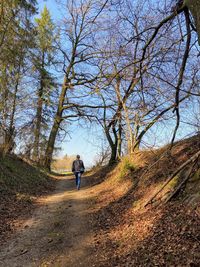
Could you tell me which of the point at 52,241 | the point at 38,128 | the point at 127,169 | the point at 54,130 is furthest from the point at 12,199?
the point at 38,128

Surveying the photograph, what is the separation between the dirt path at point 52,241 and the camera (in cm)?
545

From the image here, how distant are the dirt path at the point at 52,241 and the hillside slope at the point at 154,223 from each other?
387mm

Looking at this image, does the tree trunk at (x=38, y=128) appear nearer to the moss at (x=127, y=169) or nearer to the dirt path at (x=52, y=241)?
the moss at (x=127, y=169)

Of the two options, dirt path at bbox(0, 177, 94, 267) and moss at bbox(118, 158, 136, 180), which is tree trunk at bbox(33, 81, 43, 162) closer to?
moss at bbox(118, 158, 136, 180)

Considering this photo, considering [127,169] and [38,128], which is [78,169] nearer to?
[127,169]

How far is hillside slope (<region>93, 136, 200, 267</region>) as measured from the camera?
15.4ft

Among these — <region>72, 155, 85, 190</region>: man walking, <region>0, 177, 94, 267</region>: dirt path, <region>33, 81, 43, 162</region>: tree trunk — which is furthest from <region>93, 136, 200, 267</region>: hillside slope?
<region>33, 81, 43, 162</region>: tree trunk

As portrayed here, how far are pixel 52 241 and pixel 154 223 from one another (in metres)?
2.35

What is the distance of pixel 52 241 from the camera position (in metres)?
6.51

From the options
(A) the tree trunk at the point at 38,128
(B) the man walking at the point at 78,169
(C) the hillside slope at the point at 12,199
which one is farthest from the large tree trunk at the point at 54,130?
(C) the hillside slope at the point at 12,199

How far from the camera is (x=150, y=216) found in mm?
6754

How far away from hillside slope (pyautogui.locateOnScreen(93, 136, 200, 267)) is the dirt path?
39cm

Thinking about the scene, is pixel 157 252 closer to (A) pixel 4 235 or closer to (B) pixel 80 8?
(A) pixel 4 235

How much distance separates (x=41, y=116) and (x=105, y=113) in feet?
33.8
